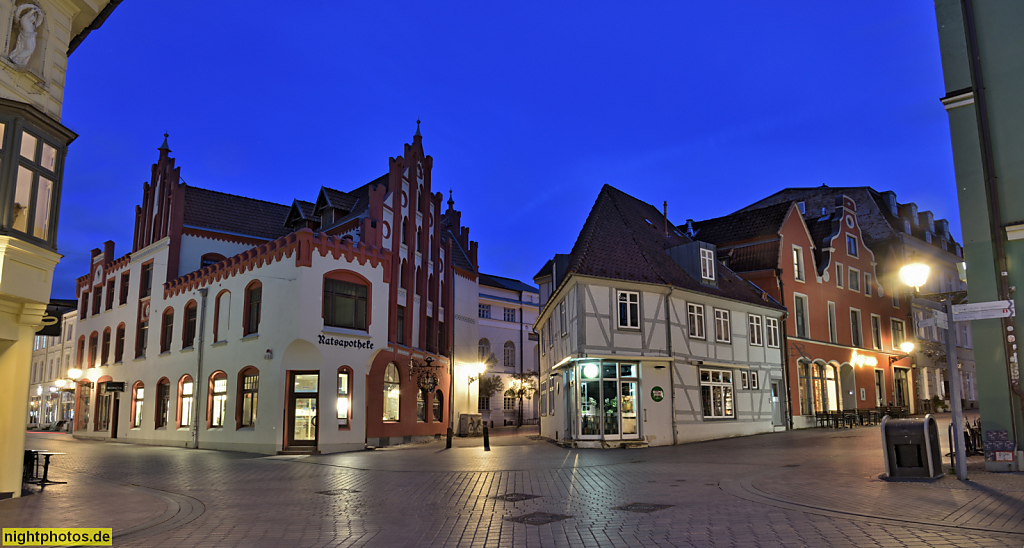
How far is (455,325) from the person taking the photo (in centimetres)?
3919

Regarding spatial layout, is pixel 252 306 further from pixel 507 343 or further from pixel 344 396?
pixel 507 343

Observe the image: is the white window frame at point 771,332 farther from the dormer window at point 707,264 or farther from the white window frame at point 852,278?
the white window frame at point 852,278

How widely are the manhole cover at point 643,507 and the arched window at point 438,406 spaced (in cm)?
2342

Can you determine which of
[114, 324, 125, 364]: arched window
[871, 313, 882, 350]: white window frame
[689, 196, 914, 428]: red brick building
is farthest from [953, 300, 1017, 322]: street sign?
[114, 324, 125, 364]: arched window

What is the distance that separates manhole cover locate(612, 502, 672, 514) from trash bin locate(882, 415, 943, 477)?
195 inches

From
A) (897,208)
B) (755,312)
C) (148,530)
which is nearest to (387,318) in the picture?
(755,312)

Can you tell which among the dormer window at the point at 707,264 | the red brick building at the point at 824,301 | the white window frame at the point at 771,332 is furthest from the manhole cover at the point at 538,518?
the red brick building at the point at 824,301

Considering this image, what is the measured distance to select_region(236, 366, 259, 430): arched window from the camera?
87.6 feet

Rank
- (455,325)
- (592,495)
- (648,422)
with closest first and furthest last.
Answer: (592,495) → (648,422) → (455,325)

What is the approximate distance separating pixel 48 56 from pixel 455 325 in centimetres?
2800

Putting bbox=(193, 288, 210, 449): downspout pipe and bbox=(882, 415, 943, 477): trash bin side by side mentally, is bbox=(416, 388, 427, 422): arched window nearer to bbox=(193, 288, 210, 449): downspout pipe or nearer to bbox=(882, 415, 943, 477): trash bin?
bbox=(193, 288, 210, 449): downspout pipe

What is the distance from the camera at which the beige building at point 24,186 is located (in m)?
11.4

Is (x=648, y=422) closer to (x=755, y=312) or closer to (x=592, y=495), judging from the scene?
(x=755, y=312)

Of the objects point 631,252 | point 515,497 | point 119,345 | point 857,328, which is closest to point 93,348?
point 119,345
